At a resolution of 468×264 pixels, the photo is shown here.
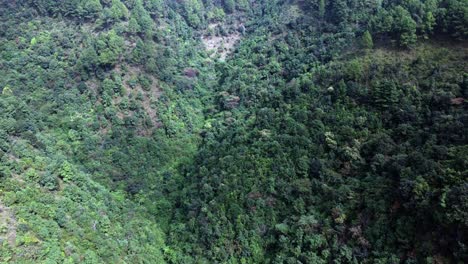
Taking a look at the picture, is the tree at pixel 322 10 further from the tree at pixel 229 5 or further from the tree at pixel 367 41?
the tree at pixel 229 5

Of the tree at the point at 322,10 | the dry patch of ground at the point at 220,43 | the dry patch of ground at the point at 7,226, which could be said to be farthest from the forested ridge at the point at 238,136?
the dry patch of ground at the point at 220,43

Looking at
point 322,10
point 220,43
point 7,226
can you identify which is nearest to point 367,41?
point 322,10

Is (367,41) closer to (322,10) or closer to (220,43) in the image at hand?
(322,10)

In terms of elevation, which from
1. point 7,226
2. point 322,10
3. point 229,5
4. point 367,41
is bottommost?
point 7,226

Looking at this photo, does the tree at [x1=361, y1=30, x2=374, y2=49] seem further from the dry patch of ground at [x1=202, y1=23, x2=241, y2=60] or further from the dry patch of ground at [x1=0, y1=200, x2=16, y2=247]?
the dry patch of ground at [x1=0, y1=200, x2=16, y2=247]

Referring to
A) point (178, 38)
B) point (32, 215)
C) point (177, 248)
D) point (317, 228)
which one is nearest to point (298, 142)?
point (317, 228)

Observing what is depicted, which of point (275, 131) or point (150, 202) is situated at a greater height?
point (275, 131)

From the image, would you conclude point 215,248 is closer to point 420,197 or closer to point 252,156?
point 252,156

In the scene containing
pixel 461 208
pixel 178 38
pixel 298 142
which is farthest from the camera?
pixel 178 38
